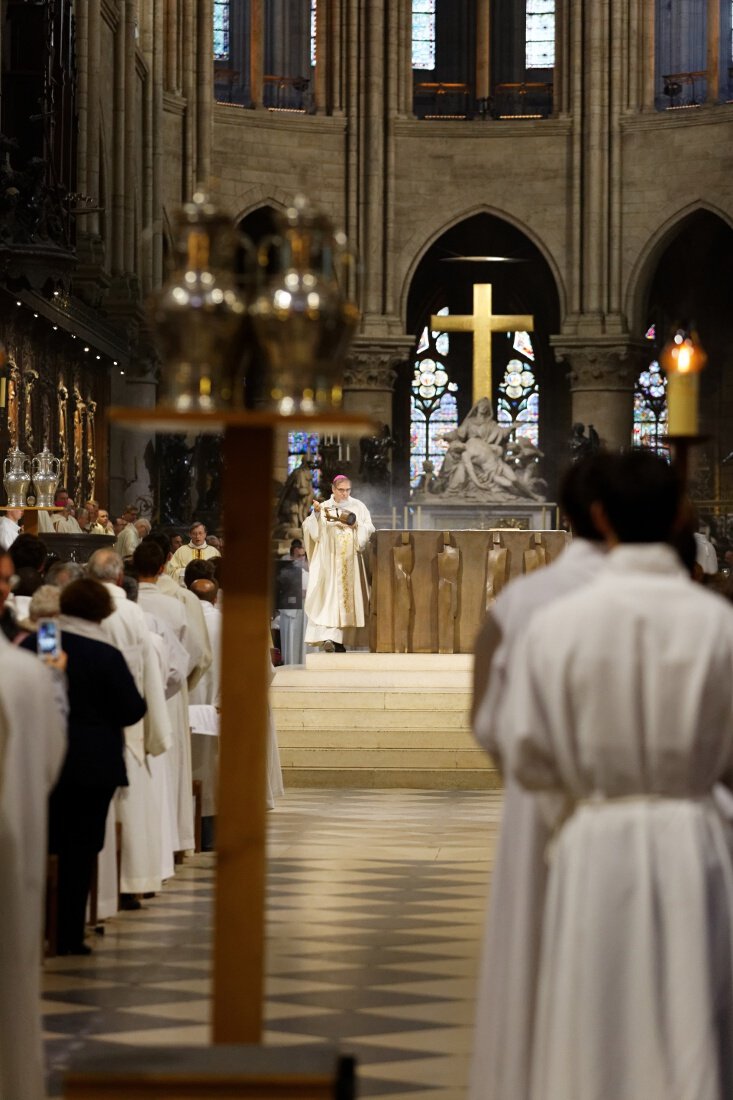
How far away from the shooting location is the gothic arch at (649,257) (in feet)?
109

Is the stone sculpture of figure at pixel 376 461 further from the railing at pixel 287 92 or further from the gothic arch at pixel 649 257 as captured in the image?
the railing at pixel 287 92

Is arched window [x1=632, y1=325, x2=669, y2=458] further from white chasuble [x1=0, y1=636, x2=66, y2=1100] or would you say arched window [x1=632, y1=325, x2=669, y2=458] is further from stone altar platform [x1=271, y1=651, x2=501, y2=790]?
white chasuble [x1=0, y1=636, x2=66, y2=1100]

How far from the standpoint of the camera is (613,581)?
3.84 metres

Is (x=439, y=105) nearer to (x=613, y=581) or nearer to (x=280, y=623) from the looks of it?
(x=280, y=623)

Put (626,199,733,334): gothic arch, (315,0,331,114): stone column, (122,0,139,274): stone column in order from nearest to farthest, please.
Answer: (122,0,139,274): stone column
(626,199,733,334): gothic arch
(315,0,331,114): stone column

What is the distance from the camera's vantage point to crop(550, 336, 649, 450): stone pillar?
108ft

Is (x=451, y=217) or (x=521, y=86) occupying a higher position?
(x=521, y=86)

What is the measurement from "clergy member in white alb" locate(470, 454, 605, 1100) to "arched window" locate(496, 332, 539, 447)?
32.0 m

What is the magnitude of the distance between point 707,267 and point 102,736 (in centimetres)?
2925

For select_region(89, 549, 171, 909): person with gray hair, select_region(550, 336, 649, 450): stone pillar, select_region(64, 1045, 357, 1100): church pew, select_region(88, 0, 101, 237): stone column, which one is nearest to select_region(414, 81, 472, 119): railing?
select_region(550, 336, 649, 450): stone pillar

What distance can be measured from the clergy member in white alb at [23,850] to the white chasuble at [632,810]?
1.38 metres

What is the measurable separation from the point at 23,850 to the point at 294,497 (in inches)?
980

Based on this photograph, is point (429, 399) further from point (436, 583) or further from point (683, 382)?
point (683, 382)

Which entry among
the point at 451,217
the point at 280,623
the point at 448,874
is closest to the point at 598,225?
the point at 451,217
